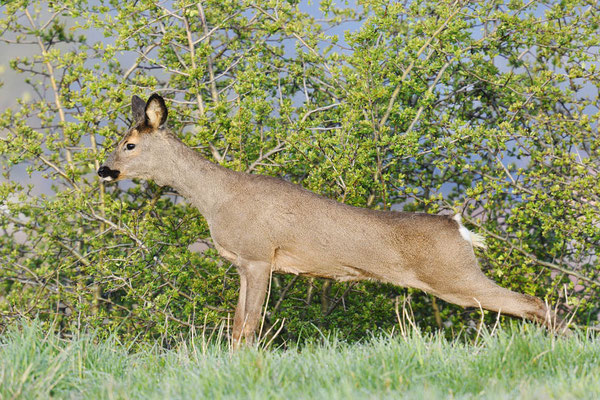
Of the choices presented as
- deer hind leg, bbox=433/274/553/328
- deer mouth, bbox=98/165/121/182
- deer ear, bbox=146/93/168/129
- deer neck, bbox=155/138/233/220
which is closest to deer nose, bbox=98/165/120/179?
deer mouth, bbox=98/165/121/182

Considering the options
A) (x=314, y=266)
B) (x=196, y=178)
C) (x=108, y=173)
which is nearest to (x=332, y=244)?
(x=314, y=266)

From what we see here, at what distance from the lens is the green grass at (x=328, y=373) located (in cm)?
380

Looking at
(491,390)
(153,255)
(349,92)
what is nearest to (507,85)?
(349,92)

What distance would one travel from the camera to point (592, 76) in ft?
27.1

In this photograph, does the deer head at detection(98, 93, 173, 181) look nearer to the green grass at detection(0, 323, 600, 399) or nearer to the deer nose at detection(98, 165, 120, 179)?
the deer nose at detection(98, 165, 120, 179)

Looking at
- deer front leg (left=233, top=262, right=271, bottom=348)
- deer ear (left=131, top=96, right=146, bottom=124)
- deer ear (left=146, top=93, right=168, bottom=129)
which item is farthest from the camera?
deer ear (left=131, top=96, right=146, bottom=124)

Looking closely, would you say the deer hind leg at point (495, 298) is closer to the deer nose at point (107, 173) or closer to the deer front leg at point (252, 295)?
the deer front leg at point (252, 295)

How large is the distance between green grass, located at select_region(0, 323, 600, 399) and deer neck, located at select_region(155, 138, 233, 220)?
188cm

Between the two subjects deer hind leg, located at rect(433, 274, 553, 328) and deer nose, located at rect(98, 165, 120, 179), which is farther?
deer nose, located at rect(98, 165, 120, 179)

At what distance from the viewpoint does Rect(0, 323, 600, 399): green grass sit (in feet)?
12.5

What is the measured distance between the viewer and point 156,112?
6.66 meters

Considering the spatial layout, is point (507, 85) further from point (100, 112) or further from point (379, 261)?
point (100, 112)

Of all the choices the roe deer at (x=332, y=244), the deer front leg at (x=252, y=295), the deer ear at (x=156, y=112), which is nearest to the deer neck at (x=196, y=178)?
the roe deer at (x=332, y=244)

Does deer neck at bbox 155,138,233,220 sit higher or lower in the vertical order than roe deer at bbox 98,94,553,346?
higher
